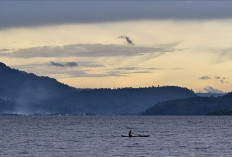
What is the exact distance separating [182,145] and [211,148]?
989 cm

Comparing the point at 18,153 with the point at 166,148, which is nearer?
the point at 18,153

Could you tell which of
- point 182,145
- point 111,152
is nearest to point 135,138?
point 182,145

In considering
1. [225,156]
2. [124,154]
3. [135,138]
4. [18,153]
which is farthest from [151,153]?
[135,138]

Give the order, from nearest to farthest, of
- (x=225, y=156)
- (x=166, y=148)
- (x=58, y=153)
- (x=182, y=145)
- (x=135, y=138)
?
(x=225, y=156)
(x=58, y=153)
(x=166, y=148)
(x=182, y=145)
(x=135, y=138)

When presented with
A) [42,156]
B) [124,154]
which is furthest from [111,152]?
[42,156]

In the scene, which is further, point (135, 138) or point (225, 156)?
point (135, 138)

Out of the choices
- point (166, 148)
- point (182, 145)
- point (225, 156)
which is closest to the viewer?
point (225, 156)

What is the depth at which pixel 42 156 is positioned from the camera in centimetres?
11406

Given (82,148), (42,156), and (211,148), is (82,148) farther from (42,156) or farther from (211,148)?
(211,148)

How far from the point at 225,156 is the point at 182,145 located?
87.2 ft

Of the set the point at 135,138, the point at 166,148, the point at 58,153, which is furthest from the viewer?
the point at 135,138

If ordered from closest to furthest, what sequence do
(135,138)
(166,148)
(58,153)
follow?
(58,153), (166,148), (135,138)

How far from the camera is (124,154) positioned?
116688 mm

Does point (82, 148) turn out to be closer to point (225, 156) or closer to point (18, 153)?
point (18, 153)
